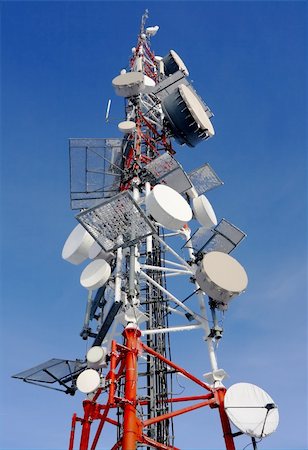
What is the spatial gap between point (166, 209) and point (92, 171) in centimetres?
471

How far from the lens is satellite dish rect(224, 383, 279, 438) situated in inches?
514

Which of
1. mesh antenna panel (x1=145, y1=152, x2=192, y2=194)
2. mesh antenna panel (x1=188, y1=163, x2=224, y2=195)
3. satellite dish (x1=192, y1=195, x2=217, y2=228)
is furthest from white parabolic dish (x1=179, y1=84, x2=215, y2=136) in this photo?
satellite dish (x1=192, y1=195, x2=217, y2=228)

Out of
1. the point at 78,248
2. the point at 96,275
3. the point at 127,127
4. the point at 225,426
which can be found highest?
the point at 127,127

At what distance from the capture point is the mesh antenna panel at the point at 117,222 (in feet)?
48.8

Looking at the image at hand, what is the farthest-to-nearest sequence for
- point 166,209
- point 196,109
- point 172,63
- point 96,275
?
1. point 172,63
2. point 196,109
3. point 96,275
4. point 166,209

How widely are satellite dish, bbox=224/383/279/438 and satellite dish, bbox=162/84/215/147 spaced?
37.1 ft

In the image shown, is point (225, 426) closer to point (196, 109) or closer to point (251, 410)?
point (251, 410)

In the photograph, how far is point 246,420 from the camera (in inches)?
518

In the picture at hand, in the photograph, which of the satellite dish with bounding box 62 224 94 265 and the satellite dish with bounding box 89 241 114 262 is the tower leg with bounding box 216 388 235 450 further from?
the satellite dish with bounding box 62 224 94 265

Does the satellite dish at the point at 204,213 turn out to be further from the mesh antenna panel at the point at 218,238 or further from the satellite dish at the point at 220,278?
the satellite dish at the point at 220,278

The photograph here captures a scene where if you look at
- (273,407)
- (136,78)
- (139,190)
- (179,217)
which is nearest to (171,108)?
(136,78)

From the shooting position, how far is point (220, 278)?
51.2ft

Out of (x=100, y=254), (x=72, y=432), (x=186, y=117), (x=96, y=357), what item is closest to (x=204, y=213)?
(x=186, y=117)

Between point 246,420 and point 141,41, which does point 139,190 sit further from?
point 141,41
